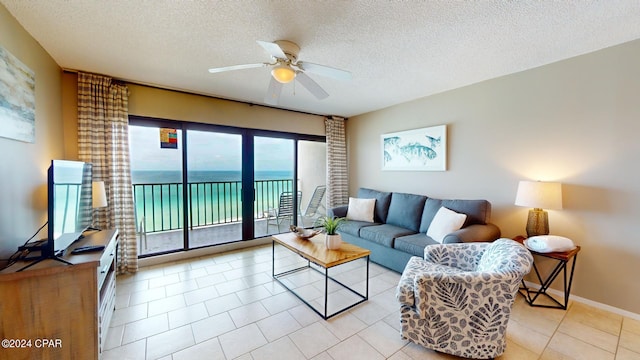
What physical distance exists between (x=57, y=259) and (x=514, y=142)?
4326 mm

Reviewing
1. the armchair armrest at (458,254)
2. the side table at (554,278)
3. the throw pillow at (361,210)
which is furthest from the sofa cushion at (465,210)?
the throw pillow at (361,210)

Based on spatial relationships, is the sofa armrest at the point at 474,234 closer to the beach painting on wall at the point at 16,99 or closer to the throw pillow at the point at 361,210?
the throw pillow at the point at 361,210

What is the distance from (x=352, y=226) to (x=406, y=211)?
85 centimetres

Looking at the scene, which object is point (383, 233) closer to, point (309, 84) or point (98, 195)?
point (309, 84)

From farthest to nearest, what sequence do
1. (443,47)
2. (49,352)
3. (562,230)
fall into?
(562,230), (443,47), (49,352)

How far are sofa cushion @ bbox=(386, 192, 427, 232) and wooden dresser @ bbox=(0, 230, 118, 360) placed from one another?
338cm

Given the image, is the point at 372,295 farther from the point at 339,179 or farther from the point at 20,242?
the point at 20,242

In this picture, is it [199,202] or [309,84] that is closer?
[309,84]

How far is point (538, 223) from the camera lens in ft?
8.08

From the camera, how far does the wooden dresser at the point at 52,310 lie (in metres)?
1.35

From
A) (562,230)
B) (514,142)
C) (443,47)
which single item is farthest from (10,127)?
(562,230)

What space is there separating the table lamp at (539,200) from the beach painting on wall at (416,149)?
1.12 meters

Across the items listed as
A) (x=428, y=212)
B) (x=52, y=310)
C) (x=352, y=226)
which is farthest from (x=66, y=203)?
(x=428, y=212)

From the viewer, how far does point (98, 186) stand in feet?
8.45
